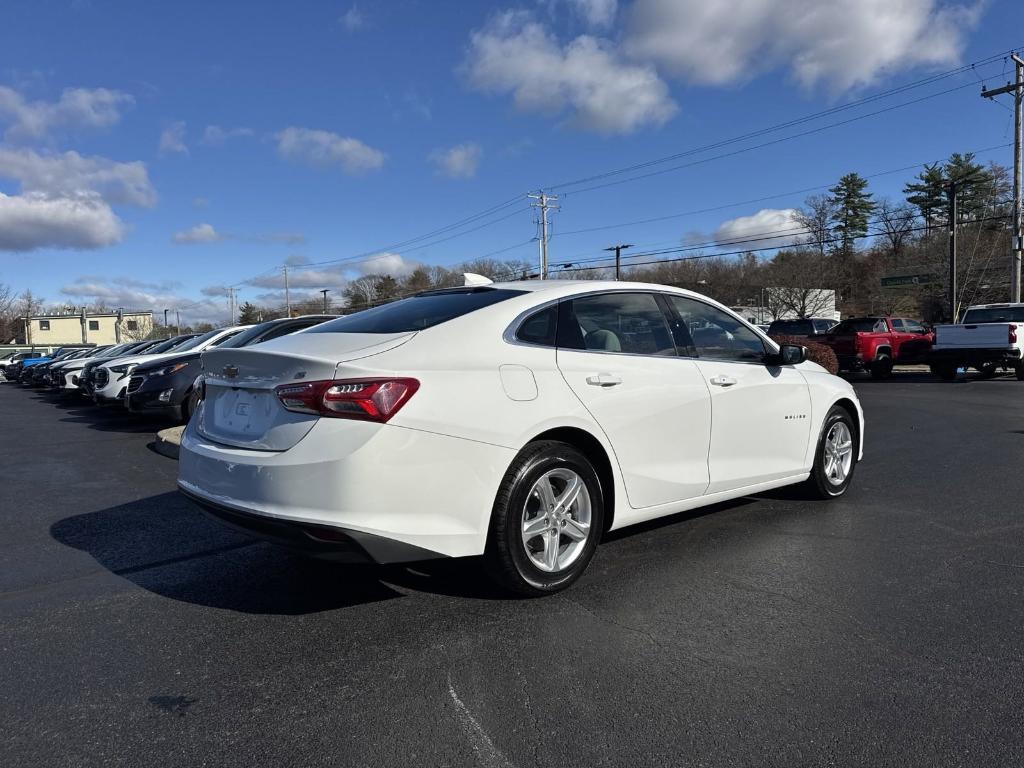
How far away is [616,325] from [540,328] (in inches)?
24.3

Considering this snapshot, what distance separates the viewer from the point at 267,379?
3369 millimetres

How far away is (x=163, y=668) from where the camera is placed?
2984 mm

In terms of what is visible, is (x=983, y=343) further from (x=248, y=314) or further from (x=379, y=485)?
(x=248, y=314)

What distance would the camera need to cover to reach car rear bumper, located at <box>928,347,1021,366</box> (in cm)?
1797

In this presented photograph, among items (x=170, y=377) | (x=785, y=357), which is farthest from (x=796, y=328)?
(x=785, y=357)

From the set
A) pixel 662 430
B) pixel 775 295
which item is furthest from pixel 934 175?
pixel 662 430

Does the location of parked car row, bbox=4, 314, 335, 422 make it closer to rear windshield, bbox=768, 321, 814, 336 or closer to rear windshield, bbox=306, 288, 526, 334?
rear windshield, bbox=306, 288, 526, 334

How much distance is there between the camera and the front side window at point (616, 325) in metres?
4.00

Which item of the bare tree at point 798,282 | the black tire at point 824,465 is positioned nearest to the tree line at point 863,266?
the bare tree at point 798,282


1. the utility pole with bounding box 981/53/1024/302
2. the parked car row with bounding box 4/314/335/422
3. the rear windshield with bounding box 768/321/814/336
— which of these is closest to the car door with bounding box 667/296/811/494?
the parked car row with bounding box 4/314/335/422

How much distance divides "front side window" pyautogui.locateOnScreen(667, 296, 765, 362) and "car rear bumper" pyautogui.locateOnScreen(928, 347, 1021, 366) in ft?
54.3

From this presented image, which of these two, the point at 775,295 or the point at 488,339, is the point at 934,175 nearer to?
the point at 775,295

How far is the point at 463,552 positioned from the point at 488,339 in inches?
40.8

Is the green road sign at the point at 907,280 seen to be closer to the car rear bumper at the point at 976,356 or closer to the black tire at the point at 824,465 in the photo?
the car rear bumper at the point at 976,356
